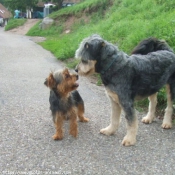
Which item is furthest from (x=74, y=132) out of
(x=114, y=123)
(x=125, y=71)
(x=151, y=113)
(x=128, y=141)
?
(x=151, y=113)

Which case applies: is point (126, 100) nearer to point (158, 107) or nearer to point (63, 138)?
point (63, 138)

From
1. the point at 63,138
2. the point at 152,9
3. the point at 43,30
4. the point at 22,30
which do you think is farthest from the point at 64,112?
the point at 22,30

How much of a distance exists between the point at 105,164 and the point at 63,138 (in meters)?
1.11

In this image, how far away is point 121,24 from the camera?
11742mm

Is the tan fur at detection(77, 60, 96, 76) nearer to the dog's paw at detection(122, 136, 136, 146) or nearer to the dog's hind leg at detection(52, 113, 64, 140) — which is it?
the dog's hind leg at detection(52, 113, 64, 140)

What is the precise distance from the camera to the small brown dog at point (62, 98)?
15.6 feet

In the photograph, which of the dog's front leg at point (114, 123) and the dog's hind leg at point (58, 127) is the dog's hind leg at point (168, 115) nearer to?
the dog's front leg at point (114, 123)

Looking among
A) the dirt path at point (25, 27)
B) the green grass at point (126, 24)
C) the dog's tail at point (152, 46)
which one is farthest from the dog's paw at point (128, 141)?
the dirt path at point (25, 27)

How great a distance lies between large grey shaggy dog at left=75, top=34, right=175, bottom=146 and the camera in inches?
177

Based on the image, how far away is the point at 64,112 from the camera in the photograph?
4.95 meters

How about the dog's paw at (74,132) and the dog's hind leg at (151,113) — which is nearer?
the dog's paw at (74,132)

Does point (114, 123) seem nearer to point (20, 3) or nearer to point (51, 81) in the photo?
point (51, 81)

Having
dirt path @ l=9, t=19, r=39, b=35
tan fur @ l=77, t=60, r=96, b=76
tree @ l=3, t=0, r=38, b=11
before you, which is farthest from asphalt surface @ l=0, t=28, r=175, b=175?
tree @ l=3, t=0, r=38, b=11

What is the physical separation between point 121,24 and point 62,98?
7559mm
